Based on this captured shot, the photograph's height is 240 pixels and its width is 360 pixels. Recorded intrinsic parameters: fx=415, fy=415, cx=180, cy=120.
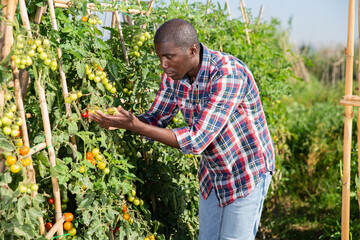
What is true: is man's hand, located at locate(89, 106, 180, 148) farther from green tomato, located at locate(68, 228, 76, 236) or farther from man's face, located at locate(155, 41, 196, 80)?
green tomato, located at locate(68, 228, 76, 236)

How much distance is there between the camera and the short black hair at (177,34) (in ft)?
4.90

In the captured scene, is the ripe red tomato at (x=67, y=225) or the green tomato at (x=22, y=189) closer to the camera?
the green tomato at (x=22, y=189)

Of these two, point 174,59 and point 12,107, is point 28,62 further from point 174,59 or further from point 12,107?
point 174,59

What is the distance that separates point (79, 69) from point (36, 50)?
177 millimetres

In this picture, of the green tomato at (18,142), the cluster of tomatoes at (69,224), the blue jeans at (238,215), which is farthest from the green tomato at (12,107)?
the blue jeans at (238,215)

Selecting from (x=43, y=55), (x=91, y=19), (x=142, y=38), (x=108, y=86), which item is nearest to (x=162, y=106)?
(x=108, y=86)

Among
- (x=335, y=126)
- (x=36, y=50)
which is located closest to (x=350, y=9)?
(x=36, y=50)

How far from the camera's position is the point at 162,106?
1.83 metres

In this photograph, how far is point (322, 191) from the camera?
3484mm

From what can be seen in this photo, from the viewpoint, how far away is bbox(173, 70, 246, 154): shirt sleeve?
4.89ft

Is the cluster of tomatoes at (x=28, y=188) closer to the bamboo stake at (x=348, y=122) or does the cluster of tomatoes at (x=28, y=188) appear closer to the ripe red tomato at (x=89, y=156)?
the ripe red tomato at (x=89, y=156)

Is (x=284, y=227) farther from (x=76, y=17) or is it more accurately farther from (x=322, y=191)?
(x=76, y=17)

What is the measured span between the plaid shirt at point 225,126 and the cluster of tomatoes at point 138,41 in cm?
29

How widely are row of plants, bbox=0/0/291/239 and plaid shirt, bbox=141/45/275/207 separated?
10.5 inches
